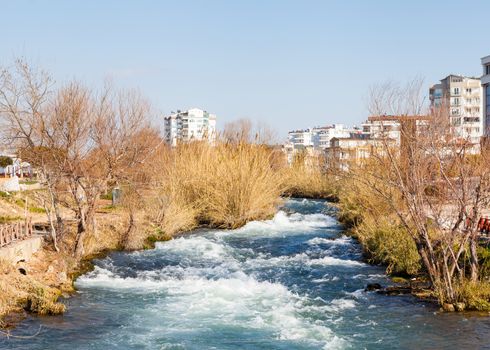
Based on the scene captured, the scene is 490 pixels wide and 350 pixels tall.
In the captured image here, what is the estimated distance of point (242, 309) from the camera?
48.2ft

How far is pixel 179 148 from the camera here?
31.4 metres

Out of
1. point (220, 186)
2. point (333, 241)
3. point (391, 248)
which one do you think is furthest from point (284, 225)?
point (391, 248)

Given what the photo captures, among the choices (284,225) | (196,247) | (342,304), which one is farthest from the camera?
(284,225)

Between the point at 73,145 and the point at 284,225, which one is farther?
the point at 284,225

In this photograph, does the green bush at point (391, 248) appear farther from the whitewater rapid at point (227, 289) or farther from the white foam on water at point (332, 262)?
the whitewater rapid at point (227, 289)

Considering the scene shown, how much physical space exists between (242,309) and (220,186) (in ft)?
46.4

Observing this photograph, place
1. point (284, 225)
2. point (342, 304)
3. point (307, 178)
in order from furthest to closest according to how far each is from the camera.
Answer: point (307, 178) < point (284, 225) < point (342, 304)

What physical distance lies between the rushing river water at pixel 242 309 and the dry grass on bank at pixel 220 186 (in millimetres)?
5761

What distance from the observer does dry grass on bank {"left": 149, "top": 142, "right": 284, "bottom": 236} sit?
28062 mm

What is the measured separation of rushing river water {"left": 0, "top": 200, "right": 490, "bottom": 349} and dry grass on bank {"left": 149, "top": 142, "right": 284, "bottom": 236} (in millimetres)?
5761

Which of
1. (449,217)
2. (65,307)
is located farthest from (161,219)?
(449,217)

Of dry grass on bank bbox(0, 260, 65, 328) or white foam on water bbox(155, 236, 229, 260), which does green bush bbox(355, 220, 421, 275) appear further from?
dry grass on bank bbox(0, 260, 65, 328)

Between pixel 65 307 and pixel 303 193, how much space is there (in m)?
36.6

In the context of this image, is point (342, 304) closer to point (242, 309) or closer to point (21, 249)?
point (242, 309)
